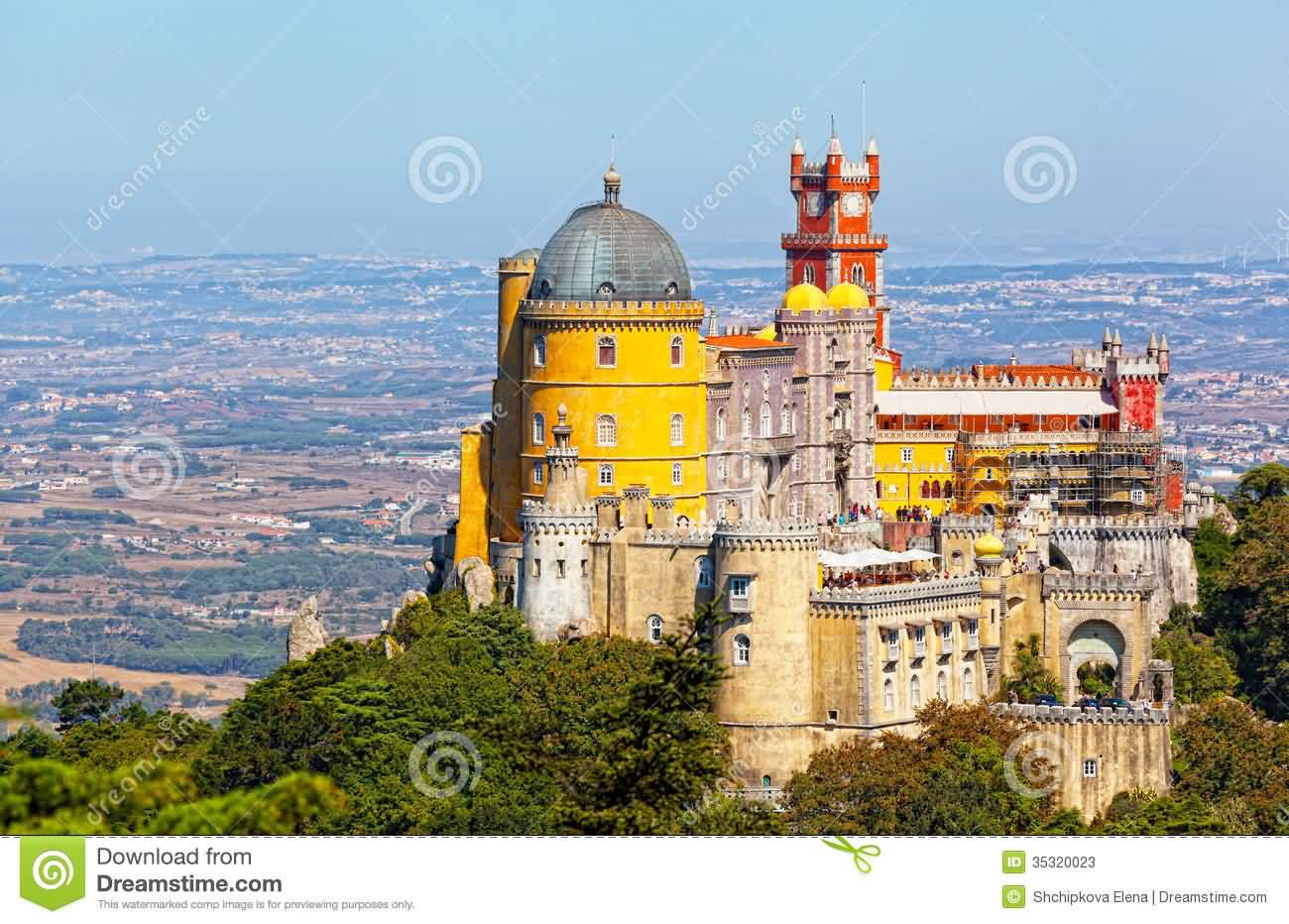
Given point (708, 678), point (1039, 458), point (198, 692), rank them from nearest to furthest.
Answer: point (708, 678), point (1039, 458), point (198, 692)

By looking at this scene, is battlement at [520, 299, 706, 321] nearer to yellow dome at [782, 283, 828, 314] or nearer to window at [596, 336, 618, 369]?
window at [596, 336, 618, 369]

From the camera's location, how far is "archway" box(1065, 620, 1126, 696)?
112 m

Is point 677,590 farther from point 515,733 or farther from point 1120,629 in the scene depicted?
point 1120,629

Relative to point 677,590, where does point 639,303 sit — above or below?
above

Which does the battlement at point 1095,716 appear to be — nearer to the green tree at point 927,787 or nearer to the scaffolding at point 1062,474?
the green tree at point 927,787

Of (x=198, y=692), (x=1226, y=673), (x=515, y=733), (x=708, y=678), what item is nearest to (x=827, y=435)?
(x=1226, y=673)

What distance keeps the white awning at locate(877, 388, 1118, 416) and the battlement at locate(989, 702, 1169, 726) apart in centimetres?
3053

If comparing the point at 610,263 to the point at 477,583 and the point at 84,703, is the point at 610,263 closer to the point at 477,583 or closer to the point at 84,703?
the point at 477,583

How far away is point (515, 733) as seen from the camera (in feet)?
330

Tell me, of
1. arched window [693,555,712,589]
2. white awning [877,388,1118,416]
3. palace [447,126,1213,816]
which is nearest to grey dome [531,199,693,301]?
palace [447,126,1213,816]

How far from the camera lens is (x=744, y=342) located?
4850 inches

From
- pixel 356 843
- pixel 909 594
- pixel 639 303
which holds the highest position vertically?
pixel 639 303

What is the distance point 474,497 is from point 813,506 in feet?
45.2

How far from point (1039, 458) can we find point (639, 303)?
76.6ft
